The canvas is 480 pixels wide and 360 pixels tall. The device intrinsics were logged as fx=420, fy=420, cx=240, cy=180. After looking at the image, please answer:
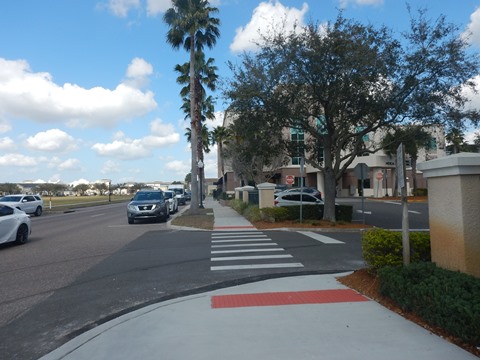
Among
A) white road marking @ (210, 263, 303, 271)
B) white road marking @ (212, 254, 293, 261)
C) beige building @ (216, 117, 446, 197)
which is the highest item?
Answer: beige building @ (216, 117, 446, 197)

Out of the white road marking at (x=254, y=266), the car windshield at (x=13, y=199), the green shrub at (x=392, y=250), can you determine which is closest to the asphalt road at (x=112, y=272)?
the white road marking at (x=254, y=266)

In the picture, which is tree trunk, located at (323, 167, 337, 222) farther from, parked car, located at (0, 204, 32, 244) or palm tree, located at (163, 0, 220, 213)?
parked car, located at (0, 204, 32, 244)

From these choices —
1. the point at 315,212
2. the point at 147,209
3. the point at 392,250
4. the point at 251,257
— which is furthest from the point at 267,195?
Answer: the point at 392,250

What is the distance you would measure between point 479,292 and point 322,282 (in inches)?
132

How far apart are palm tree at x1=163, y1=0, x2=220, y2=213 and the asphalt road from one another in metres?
11.0

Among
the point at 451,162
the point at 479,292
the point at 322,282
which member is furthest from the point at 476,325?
the point at 322,282

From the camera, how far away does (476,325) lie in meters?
4.06

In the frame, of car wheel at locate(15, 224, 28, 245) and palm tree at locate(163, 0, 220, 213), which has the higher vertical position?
palm tree at locate(163, 0, 220, 213)

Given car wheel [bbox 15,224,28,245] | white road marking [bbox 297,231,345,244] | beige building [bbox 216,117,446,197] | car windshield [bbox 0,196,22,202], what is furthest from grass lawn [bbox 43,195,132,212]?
white road marking [bbox 297,231,345,244]

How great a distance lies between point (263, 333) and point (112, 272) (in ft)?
16.7

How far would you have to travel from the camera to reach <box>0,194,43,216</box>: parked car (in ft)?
102

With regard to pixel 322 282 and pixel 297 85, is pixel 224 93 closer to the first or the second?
pixel 297 85

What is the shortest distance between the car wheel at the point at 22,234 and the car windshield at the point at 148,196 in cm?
888

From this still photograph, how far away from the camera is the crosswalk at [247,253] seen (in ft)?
30.5
